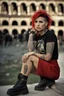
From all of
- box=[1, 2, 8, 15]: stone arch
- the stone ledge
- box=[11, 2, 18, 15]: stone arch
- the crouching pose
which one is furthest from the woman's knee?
box=[11, 2, 18, 15]: stone arch

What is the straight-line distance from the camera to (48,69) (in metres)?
1.06

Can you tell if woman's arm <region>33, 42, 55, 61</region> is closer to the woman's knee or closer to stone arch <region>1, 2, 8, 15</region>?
the woman's knee

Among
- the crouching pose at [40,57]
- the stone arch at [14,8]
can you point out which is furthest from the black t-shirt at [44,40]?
the stone arch at [14,8]

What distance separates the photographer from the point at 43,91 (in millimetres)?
1069

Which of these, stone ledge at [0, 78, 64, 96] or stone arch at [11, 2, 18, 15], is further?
stone arch at [11, 2, 18, 15]

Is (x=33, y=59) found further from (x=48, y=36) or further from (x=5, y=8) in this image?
(x=5, y=8)

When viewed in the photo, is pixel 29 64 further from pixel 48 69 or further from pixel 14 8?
pixel 14 8

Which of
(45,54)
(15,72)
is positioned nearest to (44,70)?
(45,54)

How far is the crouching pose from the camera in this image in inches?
40.6

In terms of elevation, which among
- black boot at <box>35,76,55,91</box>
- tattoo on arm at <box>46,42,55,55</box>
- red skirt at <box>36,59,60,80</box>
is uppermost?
tattoo on arm at <box>46,42,55,55</box>

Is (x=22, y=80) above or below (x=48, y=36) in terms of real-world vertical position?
below

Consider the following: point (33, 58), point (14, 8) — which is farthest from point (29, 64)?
point (14, 8)

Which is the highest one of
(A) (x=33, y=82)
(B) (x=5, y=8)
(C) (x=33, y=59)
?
(B) (x=5, y=8)

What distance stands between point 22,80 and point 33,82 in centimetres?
19
